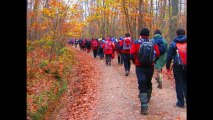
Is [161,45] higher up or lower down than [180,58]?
higher up

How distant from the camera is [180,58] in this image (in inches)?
301

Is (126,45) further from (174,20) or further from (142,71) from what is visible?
(142,71)

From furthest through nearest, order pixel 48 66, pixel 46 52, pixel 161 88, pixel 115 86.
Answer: pixel 46 52 → pixel 48 66 → pixel 115 86 → pixel 161 88

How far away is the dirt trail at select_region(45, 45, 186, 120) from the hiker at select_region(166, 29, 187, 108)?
0.62m

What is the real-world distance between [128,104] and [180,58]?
2.47 metres

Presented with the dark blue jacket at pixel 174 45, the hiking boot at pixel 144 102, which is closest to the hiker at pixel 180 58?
the dark blue jacket at pixel 174 45

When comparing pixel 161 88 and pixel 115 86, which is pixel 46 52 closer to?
pixel 115 86

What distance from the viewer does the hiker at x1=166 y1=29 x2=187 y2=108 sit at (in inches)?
298

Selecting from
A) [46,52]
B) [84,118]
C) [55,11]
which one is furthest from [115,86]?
[46,52]

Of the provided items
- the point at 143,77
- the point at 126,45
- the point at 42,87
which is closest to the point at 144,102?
the point at 143,77
